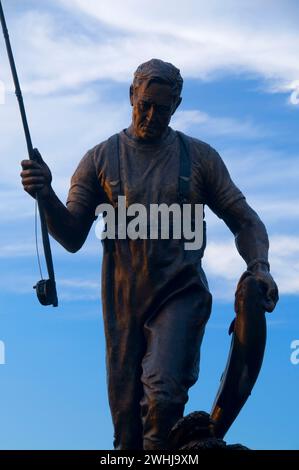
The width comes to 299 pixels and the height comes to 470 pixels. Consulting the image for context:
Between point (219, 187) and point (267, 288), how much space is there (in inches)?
45.7

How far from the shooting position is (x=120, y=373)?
16.8 m

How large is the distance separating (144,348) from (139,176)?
59.5 inches

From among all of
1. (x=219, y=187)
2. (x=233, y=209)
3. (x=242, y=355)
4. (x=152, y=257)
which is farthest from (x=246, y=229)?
(x=242, y=355)

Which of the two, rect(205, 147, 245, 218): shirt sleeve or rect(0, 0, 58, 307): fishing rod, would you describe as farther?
rect(205, 147, 245, 218): shirt sleeve

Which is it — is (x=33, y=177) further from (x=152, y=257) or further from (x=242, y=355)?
(x=242, y=355)

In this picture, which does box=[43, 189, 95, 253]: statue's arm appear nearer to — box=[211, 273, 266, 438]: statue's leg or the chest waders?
the chest waders

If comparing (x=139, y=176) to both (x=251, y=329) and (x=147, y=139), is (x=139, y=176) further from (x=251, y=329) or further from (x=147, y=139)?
(x=251, y=329)

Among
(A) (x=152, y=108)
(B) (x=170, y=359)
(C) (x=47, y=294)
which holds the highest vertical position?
(A) (x=152, y=108)

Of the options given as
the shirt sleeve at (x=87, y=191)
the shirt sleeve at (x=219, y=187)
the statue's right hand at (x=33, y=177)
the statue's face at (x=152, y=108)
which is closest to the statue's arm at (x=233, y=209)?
the shirt sleeve at (x=219, y=187)

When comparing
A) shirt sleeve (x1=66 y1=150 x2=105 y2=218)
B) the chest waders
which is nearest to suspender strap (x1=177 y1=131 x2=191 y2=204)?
the chest waders

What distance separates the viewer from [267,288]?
16.7 metres

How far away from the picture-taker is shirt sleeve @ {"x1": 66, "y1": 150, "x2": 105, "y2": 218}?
57.1 ft

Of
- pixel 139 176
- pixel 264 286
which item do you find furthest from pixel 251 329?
pixel 139 176

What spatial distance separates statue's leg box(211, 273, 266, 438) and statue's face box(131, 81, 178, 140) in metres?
1.57
